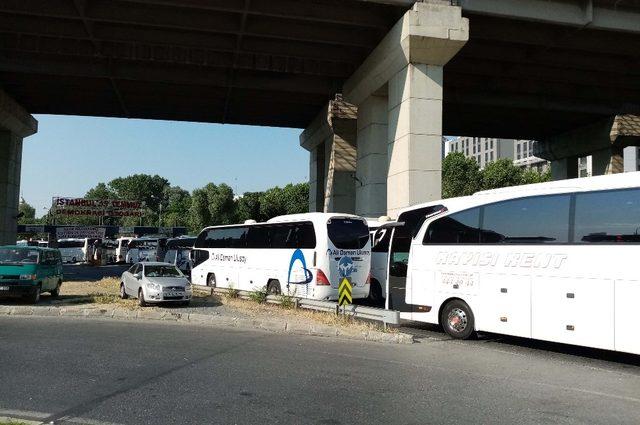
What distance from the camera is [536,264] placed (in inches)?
441

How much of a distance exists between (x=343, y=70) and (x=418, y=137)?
29.2ft

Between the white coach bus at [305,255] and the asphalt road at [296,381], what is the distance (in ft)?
17.4

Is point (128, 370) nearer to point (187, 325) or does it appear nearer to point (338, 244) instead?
point (187, 325)

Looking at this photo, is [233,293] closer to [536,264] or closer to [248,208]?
[536,264]

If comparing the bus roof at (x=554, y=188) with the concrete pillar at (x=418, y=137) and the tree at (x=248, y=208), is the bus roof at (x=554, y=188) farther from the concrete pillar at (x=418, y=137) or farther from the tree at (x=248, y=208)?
the tree at (x=248, y=208)

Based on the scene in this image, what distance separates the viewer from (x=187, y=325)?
14328mm

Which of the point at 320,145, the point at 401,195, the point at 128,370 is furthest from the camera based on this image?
the point at 320,145

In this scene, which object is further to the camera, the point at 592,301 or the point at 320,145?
the point at 320,145

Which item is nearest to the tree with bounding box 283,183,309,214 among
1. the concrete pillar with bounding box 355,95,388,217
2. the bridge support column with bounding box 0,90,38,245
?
the bridge support column with bounding box 0,90,38,245

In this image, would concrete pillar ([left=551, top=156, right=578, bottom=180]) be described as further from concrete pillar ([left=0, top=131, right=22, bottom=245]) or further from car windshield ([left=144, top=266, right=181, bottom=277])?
concrete pillar ([left=0, top=131, right=22, bottom=245])

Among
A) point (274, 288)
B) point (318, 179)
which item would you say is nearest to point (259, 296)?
point (274, 288)

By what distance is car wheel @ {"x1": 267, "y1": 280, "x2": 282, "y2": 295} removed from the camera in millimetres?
19391

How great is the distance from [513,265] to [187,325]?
27.5 feet

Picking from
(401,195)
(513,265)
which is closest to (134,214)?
(401,195)
